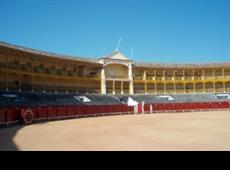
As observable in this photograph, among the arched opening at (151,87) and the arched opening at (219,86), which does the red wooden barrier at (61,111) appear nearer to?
the arched opening at (151,87)

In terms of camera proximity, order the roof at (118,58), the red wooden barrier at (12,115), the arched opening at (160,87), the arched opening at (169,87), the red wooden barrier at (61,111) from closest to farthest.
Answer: the red wooden barrier at (12,115), the red wooden barrier at (61,111), the roof at (118,58), the arched opening at (160,87), the arched opening at (169,87)

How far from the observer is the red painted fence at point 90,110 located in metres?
24.4

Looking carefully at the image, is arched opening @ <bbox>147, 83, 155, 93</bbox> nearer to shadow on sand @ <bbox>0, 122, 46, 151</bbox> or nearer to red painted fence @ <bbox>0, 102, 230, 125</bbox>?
red painted fence @ <bbox>0, 102, 230, 125</bbox>

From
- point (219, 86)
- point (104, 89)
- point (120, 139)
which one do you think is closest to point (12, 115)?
point (120, 139)

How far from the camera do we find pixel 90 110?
3941 centimetres

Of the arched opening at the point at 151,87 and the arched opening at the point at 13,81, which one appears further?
the arched opening at the point at 151,87

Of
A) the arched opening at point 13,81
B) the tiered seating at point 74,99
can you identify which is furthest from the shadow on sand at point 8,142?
the arched opening at point 13,81

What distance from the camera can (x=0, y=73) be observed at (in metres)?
37.5

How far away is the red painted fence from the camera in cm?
2442

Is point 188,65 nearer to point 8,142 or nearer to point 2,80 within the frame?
point 2,80
